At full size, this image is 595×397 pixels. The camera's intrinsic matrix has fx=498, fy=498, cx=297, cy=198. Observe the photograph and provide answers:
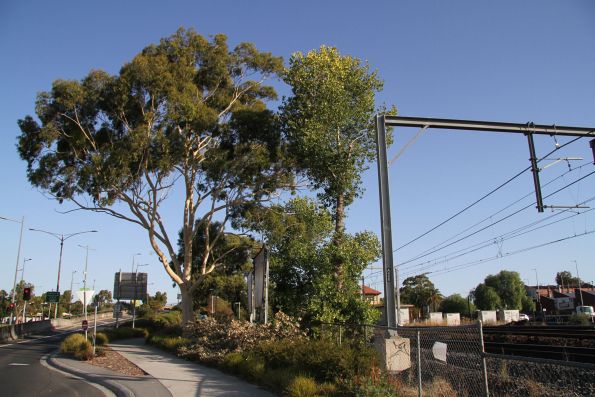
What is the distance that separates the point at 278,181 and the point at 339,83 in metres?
7.70

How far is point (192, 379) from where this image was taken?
47.9 ft

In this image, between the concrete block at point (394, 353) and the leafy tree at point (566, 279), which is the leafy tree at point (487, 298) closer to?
the leafy tree at point (566, 279)

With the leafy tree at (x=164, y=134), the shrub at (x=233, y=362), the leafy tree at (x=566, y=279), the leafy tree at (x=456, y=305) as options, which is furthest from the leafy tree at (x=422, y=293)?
the shrub at (x=233, y=362)

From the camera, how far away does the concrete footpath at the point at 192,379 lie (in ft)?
40.0

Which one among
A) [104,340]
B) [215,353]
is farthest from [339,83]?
[104,340]

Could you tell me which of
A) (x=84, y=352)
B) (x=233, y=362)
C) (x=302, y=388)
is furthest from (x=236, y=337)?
(x=302, y=388)

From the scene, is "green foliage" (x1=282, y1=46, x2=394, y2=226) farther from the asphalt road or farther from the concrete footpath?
the asphalt road

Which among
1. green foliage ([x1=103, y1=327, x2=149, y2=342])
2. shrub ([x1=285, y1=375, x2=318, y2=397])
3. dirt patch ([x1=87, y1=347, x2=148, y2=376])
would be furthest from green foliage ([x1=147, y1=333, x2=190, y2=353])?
shrub ([x1=285, y1=375, x2=318, y2=397])

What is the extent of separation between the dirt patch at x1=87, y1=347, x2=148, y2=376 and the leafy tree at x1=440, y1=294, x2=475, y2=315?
82441 mm

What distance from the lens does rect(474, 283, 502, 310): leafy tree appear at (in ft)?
316

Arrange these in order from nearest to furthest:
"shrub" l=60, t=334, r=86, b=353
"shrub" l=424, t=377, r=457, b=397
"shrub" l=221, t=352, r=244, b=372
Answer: "shrub" l=424, t=377, r=457, b=397
"shrub" l=221, t=352, r=244, b=372
"shrub" l=60, t=334, r=86, b=353

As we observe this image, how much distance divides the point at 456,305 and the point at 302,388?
305ft

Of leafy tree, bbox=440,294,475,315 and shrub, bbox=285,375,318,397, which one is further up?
leafy tree, bbox=440,294,475,315

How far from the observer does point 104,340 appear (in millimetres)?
27750
